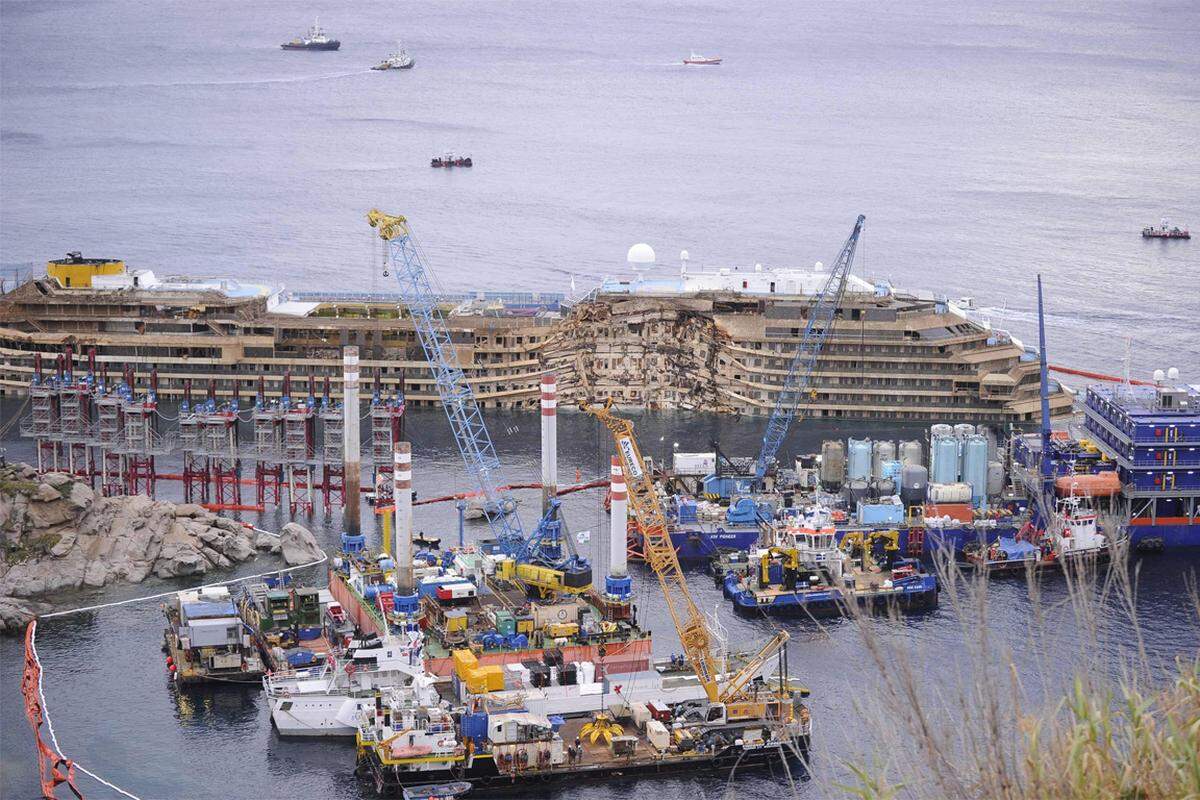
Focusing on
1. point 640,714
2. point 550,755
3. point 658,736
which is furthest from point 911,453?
point 550,755

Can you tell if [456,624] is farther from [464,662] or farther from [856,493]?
[856,493]

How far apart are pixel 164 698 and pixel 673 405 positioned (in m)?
41.2

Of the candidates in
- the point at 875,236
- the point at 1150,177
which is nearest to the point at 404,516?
the point at 875,236

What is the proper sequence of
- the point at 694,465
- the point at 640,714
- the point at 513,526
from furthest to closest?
the point at 694,465 < the point at 513,526 < the point at 640,714

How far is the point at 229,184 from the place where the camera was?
16538 cm

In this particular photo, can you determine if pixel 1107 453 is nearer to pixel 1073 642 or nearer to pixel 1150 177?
pixel 1073 642

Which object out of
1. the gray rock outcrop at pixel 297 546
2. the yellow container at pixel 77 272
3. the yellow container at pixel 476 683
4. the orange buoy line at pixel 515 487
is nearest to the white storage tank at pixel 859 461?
the orange buoy line at pixel 515 487

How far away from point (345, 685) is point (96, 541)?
16.3 m

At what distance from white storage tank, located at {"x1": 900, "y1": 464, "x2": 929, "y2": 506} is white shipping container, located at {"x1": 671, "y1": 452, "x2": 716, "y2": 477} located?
777 centimetres

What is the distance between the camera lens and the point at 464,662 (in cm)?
5941

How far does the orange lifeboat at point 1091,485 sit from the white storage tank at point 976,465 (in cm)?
305

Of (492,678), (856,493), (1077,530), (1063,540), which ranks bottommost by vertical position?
(492,678)

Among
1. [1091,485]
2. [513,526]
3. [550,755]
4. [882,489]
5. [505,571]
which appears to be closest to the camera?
[550,755]

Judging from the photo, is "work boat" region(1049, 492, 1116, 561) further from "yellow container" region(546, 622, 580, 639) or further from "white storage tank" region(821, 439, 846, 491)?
"yellow container" region(546, 622, 580, 639)
